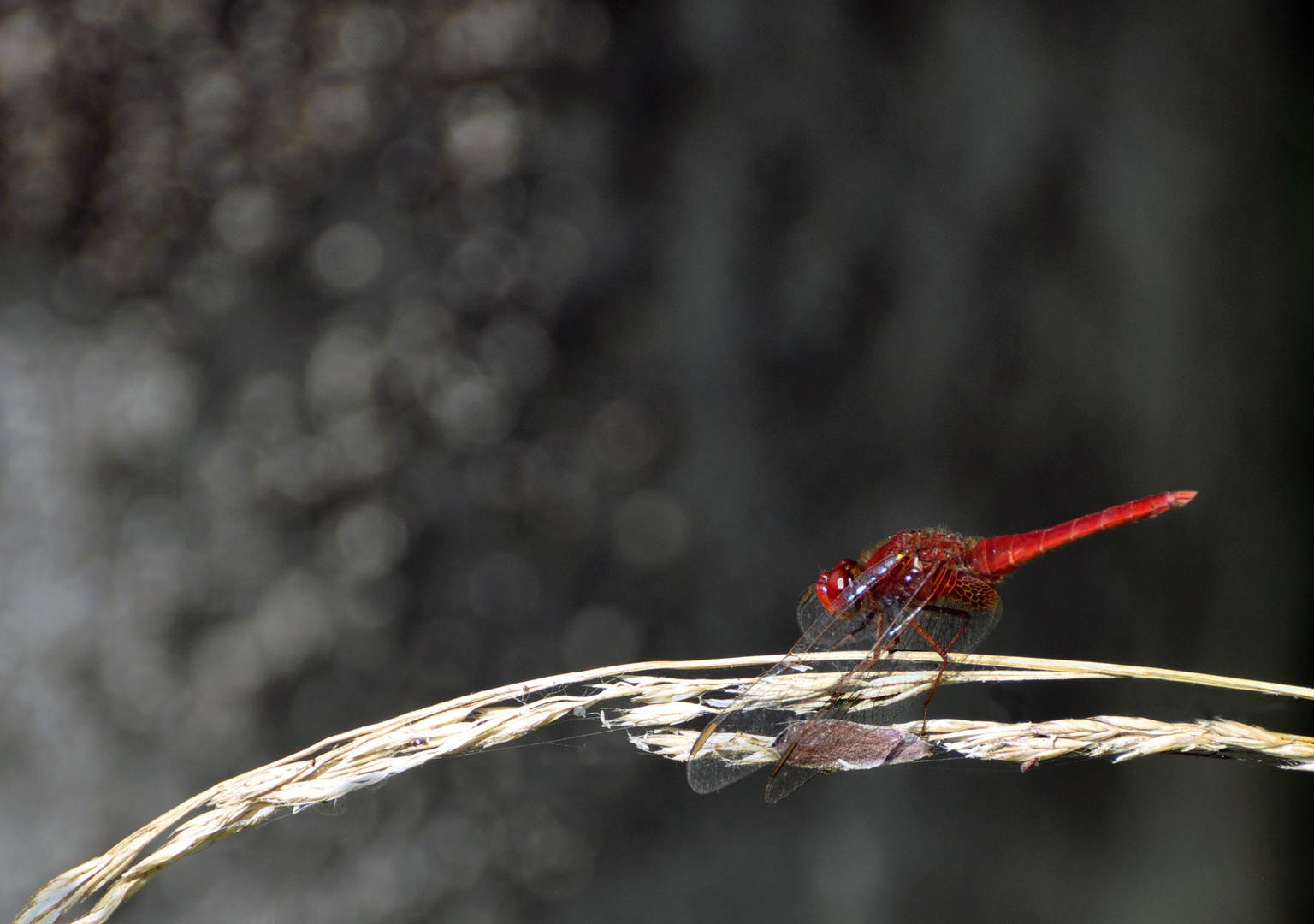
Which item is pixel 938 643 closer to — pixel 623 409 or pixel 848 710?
pixel 848 710

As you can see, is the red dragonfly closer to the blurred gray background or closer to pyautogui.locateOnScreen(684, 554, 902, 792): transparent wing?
pyautogui.locateOnScreen(684, 554, 902, 792): transparent wing

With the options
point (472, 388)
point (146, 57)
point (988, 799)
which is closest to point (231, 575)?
point (472, 388)

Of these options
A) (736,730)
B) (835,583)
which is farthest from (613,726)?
(835,583)

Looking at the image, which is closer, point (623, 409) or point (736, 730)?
point (736, 730)

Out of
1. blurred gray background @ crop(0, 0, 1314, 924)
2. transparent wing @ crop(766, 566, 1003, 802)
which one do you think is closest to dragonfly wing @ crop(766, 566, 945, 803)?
transparent wing @ crop(766, 566, 1003, 802)

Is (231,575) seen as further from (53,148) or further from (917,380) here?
(917,380)
